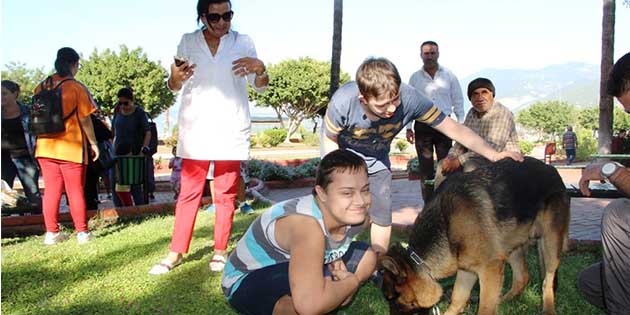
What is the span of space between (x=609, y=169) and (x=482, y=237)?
35.1 inches

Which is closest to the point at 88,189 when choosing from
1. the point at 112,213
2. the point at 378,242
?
the point at 112,213

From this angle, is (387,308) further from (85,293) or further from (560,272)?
(85,293)

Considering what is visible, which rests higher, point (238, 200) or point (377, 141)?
point (377, 141)

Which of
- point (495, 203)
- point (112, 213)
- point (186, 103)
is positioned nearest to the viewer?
point (495, 203)

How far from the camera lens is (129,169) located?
802cm

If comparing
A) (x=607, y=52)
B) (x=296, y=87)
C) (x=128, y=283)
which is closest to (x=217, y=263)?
(x=128, y=283)

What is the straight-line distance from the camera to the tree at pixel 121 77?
151 ft

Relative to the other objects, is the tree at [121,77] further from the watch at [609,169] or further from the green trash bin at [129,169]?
the watch at [609,169]

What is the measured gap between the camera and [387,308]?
3838 millimetres

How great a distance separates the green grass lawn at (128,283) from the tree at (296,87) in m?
47.8

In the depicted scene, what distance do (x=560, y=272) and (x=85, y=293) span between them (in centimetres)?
402

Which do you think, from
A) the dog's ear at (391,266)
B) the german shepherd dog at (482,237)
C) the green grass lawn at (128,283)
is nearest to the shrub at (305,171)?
the green grass lawn at (128,283)

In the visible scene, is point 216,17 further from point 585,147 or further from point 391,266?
point 585,147

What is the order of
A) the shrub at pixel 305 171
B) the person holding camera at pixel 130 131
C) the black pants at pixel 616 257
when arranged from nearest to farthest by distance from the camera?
the black pants at pixel 616 257 < the person holding camera at pixel 130 131 < the shrub at pixel 305 171
